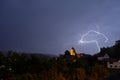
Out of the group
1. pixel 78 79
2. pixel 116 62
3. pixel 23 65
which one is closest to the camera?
pixel 78 79

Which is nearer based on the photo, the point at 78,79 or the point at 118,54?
the point at 78,79

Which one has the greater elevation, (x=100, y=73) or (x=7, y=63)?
(x=7, y=63)

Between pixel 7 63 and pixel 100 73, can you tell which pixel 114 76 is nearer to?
pixel 100 73

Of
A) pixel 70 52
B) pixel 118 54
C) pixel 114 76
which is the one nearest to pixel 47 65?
pixel 118 54

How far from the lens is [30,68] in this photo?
31.7 meters

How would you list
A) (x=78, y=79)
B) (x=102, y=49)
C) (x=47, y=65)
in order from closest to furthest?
(x=78, y=79)
(x=47, y=65)
(x=102, y=49)

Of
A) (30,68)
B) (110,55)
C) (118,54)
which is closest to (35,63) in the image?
(30,68)

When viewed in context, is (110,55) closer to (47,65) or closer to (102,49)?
(102,49)

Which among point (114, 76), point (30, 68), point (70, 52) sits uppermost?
point (70, 52)

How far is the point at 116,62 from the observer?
4781 cm

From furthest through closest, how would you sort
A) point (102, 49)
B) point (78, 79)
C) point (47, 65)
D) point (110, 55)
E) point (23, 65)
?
point (102, 49), point (110, 55), point (23, 65), point (47, 65), point (78, 79)

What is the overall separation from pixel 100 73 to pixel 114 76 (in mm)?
18871

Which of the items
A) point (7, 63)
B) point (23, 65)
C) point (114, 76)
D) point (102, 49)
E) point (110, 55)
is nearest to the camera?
point (114, 76)

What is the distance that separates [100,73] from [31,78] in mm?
5789
